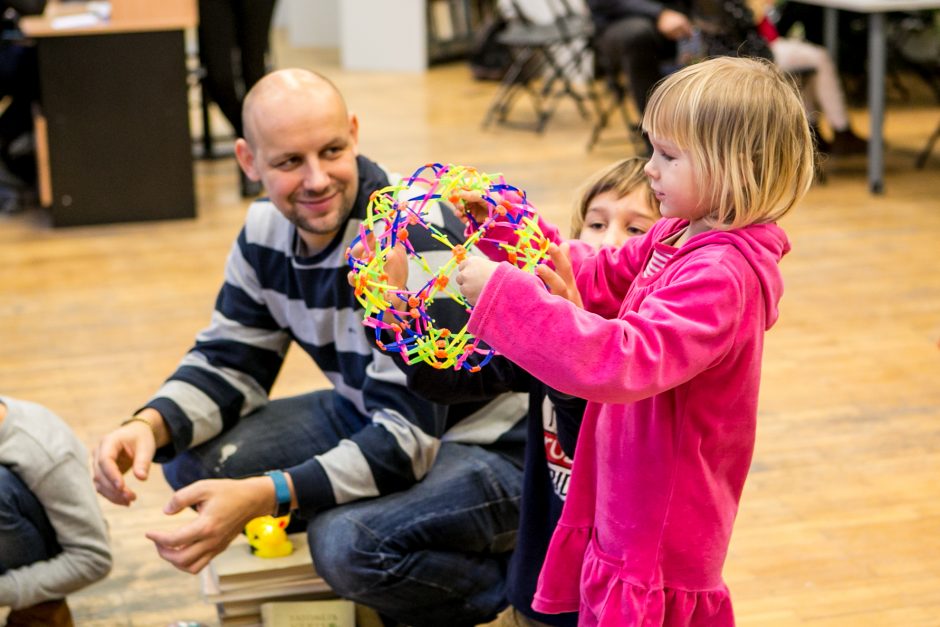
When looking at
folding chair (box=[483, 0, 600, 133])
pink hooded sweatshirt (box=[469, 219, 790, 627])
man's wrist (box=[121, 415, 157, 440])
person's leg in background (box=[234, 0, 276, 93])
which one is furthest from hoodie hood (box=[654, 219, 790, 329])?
folding chair (box=[483, 0, 600, 133])

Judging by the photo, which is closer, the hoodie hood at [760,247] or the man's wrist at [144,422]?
the hoodie hood at [760,247]

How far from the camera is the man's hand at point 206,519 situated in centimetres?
206

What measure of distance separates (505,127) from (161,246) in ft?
8.76

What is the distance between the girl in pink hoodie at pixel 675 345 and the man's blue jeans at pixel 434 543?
1.71 feet

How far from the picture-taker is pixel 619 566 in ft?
5.20

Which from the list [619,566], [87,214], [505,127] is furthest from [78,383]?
[505,127]

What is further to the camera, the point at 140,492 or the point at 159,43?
the point at 159,43

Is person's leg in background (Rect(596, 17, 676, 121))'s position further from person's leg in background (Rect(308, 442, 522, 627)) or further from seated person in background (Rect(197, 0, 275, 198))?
person's leg in background (Rect(308, 442, 522, 627))

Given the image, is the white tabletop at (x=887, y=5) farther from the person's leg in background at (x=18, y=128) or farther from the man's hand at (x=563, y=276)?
the man's hand at (x=563, y=276)

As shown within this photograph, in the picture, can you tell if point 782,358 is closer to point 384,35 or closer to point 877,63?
point 877,63

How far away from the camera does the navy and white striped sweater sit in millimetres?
2191

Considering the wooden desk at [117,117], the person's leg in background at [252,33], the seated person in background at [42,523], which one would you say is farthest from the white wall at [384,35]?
the seated person in background at [42,523]

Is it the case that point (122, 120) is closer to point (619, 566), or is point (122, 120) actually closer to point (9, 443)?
point (9, 443)

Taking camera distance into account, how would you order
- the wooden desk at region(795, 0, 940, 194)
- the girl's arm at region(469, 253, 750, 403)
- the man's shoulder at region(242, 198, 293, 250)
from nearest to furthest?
the girl's arm at region(469, 253, 750, 403) < the man's shoulder at region(242, 198, 293, 250) < the wooden desk at region(795, 0, 940, 194)
